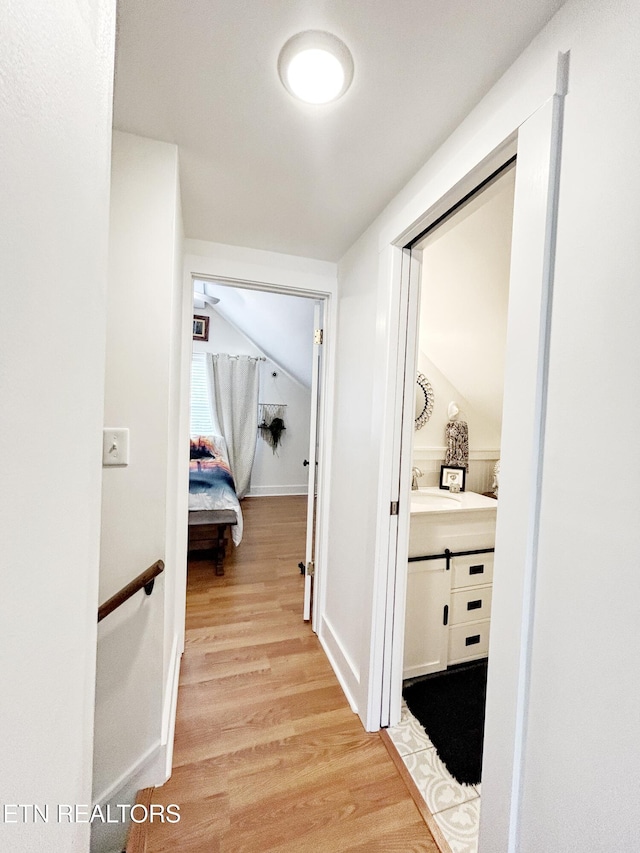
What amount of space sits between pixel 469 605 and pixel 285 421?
4.44 metres

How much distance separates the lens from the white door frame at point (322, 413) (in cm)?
205

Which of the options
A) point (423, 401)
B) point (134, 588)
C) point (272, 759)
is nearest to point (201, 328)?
point (423, 401)

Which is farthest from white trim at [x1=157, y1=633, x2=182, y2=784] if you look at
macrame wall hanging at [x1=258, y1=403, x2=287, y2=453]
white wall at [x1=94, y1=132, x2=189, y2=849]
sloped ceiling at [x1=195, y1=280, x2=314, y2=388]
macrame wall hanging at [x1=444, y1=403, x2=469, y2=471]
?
macrame wall hanging at [x1=258, y1=403, x2=287, y2=453]

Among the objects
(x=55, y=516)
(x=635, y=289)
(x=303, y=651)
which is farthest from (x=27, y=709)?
(x=303, y=651)

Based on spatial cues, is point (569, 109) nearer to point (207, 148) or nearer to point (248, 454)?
point (207, 148)

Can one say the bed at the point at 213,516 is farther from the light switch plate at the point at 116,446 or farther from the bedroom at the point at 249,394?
the light switch plate at the point at 116,446

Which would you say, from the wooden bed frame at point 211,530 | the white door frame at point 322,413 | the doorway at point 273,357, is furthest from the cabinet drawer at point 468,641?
the wooden bed frame at point 211,530

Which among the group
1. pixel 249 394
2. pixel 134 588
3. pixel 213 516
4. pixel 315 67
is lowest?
pixel 213 516

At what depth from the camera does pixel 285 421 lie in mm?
5969

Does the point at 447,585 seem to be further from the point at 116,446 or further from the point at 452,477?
the point at 116,446

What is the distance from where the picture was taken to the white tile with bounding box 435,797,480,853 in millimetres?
1116

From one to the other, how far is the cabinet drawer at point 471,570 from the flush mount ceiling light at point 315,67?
1936 mm

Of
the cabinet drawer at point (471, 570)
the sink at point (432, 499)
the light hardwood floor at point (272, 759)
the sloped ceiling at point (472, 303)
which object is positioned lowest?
the light hardwood floor at point (272, 759)

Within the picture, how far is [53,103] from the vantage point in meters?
0.39
